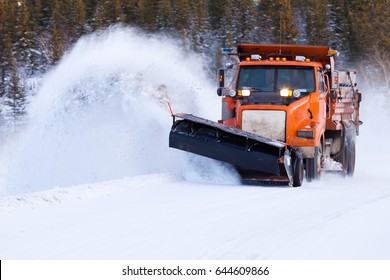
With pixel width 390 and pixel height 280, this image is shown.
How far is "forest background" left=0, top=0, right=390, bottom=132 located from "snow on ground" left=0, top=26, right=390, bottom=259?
4312 centimetres

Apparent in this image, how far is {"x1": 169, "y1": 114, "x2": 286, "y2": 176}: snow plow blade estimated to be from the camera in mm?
10203

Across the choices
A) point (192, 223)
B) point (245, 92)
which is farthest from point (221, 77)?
point (192, 223)

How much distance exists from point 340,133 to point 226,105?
259cm

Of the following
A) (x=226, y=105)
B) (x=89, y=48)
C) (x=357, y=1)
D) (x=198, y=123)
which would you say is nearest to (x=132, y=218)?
(x=198, y=123)

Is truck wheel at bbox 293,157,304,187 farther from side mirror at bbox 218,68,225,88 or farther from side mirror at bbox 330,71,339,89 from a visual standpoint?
side mirror at bbox 330,71,339,89

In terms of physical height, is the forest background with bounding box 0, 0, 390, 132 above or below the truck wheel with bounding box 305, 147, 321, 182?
above

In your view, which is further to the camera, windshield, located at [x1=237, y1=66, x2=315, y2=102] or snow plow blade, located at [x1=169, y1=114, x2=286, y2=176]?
windshield, located at [x1=237, y1=66, x2=315, y2=102]

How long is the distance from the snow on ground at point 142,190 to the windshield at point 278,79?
1.51 meters

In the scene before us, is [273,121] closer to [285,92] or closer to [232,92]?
[285,92]

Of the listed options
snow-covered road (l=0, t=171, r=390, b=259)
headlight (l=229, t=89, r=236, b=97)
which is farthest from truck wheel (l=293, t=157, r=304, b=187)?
headlight (l=229, t=89, r=236, b=97)

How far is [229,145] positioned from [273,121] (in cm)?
82

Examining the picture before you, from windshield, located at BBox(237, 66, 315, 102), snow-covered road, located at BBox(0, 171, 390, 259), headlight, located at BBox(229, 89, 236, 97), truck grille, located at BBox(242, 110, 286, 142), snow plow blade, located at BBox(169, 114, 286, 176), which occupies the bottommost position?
snow-covered road, located at BBox(0, 171, 390, 259)

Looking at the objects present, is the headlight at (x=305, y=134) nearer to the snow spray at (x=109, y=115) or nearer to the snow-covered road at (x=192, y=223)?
the snow-covered road at (x=192, y=223)

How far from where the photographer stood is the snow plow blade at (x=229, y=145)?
1020 cm
